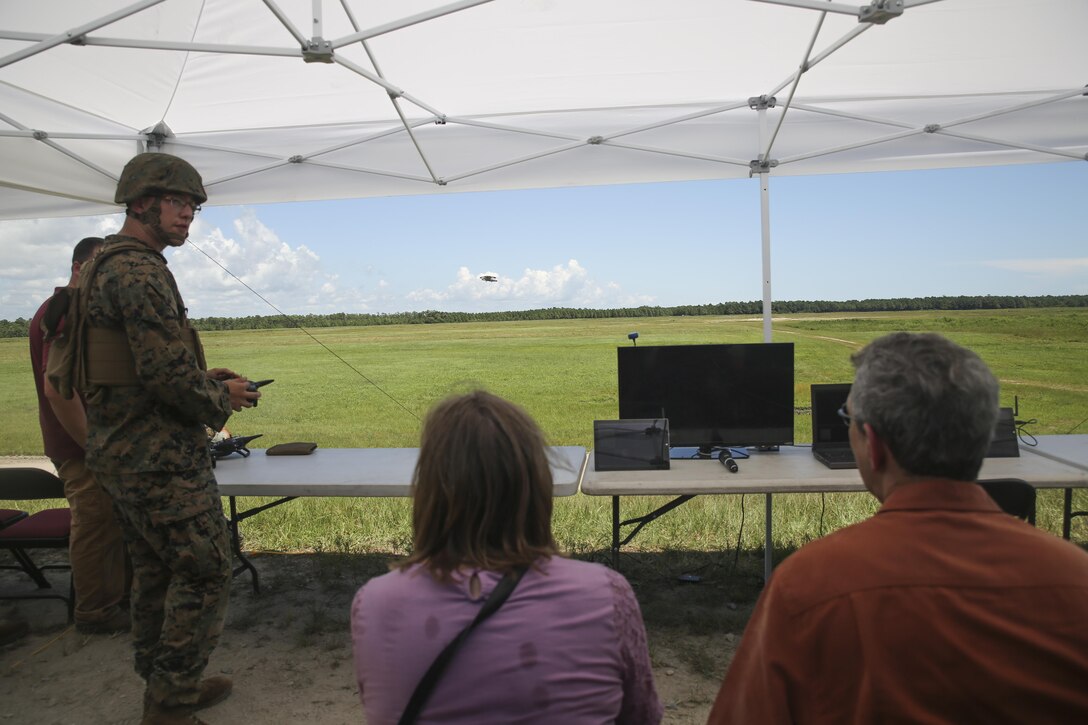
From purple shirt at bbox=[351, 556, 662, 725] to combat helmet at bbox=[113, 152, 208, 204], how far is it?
1.89 m

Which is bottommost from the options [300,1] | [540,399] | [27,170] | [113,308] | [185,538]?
[540,399]

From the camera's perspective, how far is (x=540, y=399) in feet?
77.7

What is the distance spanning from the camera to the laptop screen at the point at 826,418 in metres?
3.54

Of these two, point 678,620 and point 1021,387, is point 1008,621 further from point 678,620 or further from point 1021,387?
point 1021,387

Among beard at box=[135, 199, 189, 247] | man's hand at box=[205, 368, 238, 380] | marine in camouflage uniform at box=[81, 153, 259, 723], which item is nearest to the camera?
marine in camouflage uniform at box=[81, 153, 259, 723]

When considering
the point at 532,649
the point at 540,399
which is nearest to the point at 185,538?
the point at 532,649

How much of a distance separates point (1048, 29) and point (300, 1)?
3.99 m

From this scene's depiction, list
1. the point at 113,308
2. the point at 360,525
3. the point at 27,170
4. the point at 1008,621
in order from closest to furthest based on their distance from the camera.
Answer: the point at 1008,621, the point at 113,308, the point at 27,170, the point at 360,525

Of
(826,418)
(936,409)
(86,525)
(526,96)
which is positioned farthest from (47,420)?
(936,409)

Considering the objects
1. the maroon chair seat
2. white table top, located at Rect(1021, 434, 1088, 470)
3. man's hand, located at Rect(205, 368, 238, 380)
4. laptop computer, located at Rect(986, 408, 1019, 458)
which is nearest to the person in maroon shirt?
the maroon chair seat

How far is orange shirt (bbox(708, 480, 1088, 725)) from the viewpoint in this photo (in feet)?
Answer: 3.26

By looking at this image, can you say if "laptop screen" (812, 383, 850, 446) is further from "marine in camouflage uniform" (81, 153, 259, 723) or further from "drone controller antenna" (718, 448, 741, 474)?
"marine in camouflage uniform" (81, 153, 259, 723)

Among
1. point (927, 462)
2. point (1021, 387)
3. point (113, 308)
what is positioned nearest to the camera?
point (927, 462)

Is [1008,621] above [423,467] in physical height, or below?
below
